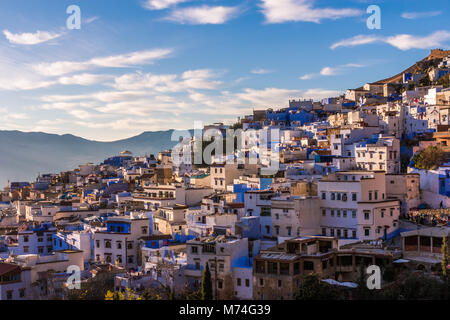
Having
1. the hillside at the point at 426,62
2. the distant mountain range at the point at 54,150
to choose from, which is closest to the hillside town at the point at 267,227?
the hillside at the point at 426,62

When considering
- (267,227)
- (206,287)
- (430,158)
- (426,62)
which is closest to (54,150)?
(426,62)

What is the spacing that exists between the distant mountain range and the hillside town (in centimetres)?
8303

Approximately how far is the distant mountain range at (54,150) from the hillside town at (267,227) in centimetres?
8303

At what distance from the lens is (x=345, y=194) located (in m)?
23.2

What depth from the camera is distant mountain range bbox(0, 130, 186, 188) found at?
122 metres

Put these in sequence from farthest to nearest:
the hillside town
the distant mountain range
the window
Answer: the distant mountain range < the hillside town < the window

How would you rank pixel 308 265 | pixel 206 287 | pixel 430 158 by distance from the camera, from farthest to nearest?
1. pixel 430 158
2. pixel 308 265
3. pixel 206 287

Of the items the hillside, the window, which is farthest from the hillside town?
the hillside

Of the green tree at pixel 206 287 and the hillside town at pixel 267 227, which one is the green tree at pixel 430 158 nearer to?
the hillside town at pixel 267 227

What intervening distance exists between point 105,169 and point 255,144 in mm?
19222

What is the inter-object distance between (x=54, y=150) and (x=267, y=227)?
141 meters

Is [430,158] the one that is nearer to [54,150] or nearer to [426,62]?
[426,62]

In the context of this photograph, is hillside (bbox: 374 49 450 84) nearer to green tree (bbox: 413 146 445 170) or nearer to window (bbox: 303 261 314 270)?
green tree (bbox: 413 146 445 170)

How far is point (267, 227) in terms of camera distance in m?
24.0
